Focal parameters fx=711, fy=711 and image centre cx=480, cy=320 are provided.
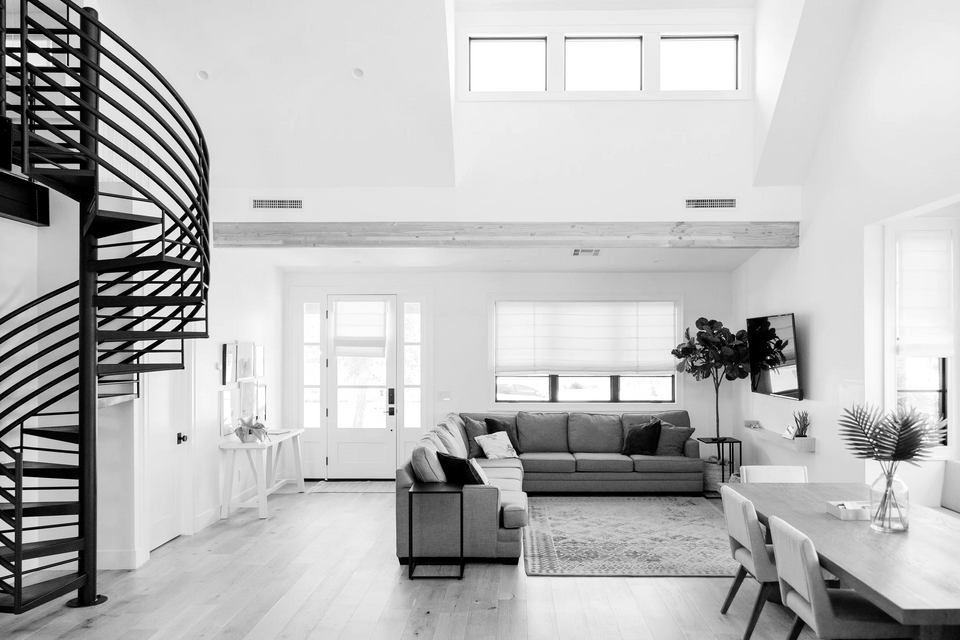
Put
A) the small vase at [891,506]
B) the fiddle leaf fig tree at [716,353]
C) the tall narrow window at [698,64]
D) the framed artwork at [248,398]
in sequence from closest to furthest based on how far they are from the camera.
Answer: the small vase at [891,506] → the tall narrow window at [698,64] → the framed artwork at [248,398] → the fiddle leaf fig tree at [716,353]

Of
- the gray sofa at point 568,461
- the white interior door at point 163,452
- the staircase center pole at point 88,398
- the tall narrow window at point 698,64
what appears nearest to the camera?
the staircase center pole at point 88,398

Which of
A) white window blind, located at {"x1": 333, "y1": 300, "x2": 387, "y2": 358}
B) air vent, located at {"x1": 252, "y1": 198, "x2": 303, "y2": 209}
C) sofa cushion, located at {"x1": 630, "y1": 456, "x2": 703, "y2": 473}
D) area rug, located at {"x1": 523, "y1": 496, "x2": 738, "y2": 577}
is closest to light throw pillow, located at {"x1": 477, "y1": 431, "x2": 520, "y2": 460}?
area rug, located at {"x1": 523, "y1": 496, "x2": 738, "y2": 577}

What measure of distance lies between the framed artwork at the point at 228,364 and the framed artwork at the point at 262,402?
795 mm

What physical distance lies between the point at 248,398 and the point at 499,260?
313cm

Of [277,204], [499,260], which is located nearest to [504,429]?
[499,260]

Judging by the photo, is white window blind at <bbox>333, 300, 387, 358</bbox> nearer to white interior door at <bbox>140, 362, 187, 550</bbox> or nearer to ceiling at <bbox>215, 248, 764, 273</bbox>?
ceiling at <bbox>215, 248, 764, 273</bbox>

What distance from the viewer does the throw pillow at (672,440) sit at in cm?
778

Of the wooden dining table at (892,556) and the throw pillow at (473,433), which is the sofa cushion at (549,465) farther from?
the wooden dining table at (892,556)

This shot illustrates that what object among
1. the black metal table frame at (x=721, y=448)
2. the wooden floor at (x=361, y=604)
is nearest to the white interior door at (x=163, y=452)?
the wooden floor at (x=361, y=604)

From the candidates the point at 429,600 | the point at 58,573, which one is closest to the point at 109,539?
the point at 58,573

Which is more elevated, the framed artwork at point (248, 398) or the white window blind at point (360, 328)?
the white window blind at point (360, 328)

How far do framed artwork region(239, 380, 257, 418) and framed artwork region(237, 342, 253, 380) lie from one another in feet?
0.27

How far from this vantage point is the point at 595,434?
8.14 metres

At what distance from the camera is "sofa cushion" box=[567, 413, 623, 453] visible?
8.08 meters
